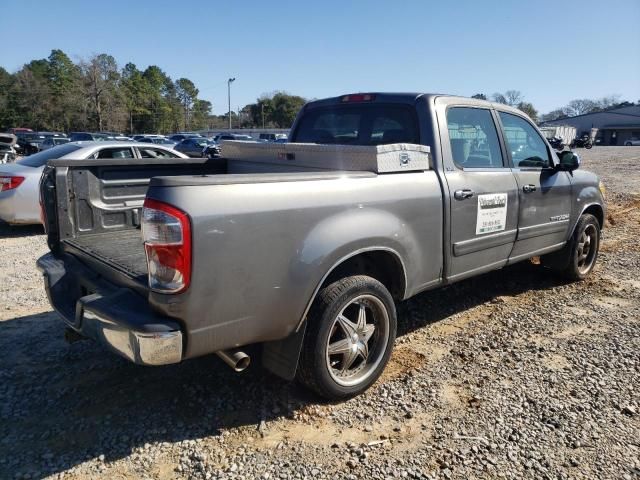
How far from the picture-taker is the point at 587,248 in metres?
5.88

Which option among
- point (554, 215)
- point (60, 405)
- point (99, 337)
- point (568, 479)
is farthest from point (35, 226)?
point (568, 479)

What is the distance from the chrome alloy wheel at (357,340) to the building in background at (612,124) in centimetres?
9945

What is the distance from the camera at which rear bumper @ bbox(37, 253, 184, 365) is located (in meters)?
2.34

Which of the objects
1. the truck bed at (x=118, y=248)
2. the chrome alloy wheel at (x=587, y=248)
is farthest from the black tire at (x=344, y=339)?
the chrome alloy wheel at (x=587, y=248)

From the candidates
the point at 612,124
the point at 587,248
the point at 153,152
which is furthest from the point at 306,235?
the point at 612,124

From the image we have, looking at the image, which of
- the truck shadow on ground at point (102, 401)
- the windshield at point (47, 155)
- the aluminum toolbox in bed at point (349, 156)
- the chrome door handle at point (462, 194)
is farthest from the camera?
the windshield at point (47, 155)

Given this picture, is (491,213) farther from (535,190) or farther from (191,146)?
(191,146)

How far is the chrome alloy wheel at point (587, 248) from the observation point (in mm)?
5719

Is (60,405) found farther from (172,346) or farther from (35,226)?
(35,226)

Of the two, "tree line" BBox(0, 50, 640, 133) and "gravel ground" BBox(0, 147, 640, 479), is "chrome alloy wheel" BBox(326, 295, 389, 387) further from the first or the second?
"tree line" BBox(0, 50, 640, 133)

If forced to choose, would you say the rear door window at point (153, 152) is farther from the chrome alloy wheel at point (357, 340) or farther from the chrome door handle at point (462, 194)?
the chrome alloy wheel at point (357, 340)

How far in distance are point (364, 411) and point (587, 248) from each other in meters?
4.09

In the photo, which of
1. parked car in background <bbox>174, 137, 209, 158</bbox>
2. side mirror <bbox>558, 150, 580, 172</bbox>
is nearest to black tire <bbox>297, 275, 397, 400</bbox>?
side mirror <bbox>558, 150, 580, 172</bbox>

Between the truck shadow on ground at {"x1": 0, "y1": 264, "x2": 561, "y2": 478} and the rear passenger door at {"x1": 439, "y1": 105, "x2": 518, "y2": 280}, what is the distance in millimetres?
1683
